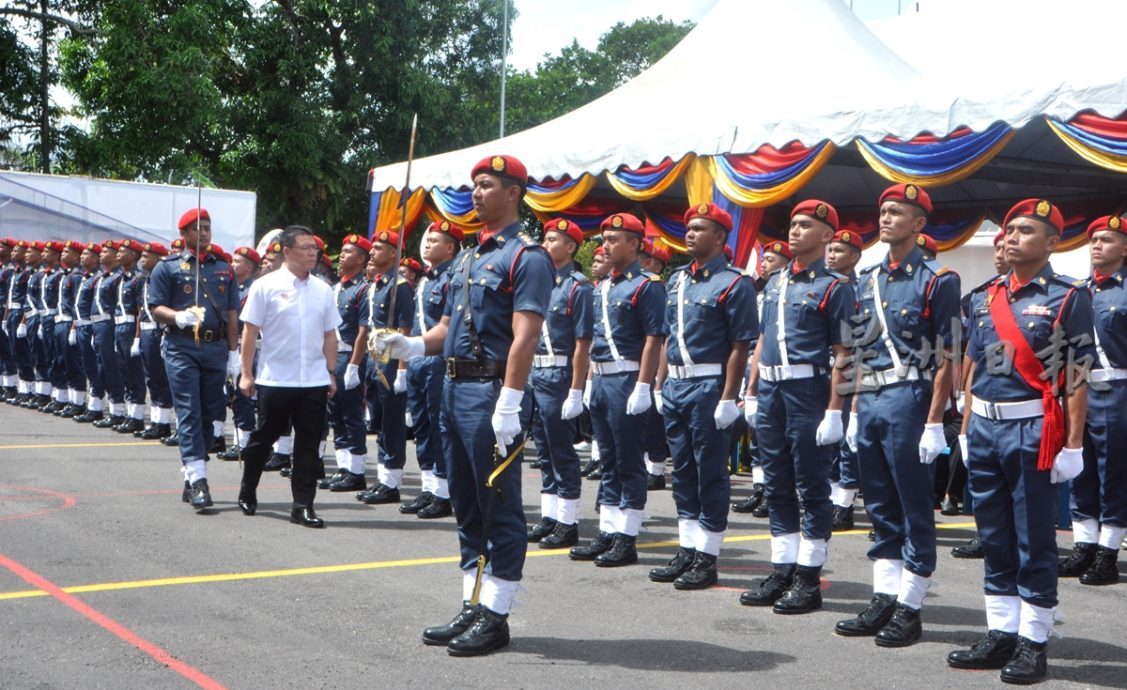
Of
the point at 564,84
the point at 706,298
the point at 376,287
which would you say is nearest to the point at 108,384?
the point at 376,287

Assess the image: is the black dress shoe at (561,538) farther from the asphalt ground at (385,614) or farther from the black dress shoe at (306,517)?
the black dress shoe at (306,517)

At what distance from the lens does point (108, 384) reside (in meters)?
13.7

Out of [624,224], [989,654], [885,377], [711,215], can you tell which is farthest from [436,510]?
[989,654]

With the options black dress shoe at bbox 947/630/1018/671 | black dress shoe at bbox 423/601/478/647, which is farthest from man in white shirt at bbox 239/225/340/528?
black dress shoe at bbox 947/630/1018/671

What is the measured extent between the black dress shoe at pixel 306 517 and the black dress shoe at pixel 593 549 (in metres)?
1.89

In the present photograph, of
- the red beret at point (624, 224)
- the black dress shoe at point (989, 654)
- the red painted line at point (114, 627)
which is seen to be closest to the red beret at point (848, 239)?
the red beret at point (624, 224)

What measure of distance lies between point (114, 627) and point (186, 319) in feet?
13.1

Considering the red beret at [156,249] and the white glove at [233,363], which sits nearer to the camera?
the white glove at [233,363]

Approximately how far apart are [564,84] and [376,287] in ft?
168

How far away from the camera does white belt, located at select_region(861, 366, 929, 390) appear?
222 inches

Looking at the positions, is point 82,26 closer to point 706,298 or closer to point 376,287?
point 376,287

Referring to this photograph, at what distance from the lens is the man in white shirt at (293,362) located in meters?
8.02

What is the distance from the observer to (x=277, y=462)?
10.9 meters

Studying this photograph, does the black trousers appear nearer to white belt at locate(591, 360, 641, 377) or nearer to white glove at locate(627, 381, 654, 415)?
white belt at locate(591, 360, 641, 377)
